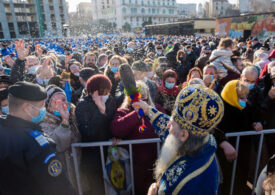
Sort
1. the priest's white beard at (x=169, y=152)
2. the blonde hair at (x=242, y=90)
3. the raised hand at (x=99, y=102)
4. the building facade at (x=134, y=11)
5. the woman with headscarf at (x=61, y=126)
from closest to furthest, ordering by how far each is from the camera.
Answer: the priest's white beard at (x=169, y=152) → the woman with headscarf at (x=61, y=126) → the raised hand at (x=99, y=102) → the blonde hair at (x=242, y=90) → the building facade at (x=134, y=11)

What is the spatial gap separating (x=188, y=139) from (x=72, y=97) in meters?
A: 3.12

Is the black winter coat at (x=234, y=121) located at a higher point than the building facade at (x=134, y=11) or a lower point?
lower

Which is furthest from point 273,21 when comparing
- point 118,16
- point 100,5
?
point 100,5

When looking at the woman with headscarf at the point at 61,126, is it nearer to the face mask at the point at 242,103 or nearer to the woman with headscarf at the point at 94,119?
the woman with headscarf at the point at 94,119

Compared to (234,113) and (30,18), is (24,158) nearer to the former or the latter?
(234,113)

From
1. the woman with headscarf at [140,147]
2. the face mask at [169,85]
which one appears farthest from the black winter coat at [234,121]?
the face mask at [169,85]

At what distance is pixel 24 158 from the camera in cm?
151

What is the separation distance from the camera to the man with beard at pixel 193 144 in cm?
128

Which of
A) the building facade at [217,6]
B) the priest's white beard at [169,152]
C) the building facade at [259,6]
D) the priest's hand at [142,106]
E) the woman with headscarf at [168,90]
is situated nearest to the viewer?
the priest's white beard at [169,152]

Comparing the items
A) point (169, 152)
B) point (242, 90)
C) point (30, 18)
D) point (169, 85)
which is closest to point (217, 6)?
point (30, 18)

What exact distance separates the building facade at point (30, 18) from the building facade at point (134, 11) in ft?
108

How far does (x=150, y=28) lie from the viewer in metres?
42.8

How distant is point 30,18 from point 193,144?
65.9 metres

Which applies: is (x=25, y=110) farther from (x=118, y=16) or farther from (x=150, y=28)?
(x=118, y=16)
